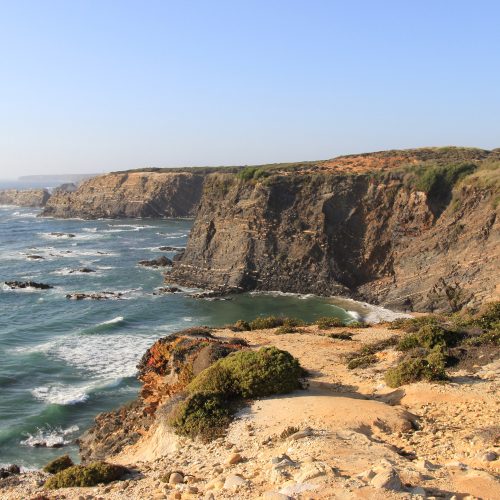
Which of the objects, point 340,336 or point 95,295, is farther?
point 95,295

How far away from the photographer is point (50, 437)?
23078 millimetres

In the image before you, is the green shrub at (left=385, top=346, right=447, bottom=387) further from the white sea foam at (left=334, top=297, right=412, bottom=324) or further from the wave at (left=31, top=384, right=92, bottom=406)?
the white sea foam at (left=334, top=297, right=412, bottom=324)

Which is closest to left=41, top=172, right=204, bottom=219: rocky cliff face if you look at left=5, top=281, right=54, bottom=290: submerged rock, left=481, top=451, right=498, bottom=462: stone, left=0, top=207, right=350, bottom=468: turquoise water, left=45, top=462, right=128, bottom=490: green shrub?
left=0, top=207, right=350, bottom=468: turquoise water

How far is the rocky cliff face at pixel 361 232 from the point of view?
4319 centimetres

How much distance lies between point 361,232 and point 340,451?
40.7 m

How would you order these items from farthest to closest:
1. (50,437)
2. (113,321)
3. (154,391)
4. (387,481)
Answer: (113,321) < (50,437) < (154,391) < (387,481)

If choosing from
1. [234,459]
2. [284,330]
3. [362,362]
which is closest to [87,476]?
[234,459]

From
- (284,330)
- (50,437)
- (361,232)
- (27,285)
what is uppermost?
(361,232)

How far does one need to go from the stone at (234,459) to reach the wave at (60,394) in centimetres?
1594

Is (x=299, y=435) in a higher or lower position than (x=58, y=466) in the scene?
higher

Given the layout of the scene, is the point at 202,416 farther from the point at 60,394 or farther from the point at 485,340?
the point at 60,394

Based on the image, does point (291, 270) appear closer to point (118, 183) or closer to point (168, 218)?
point (168, 218)

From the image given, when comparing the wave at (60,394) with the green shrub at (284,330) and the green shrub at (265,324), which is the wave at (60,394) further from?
the green shrub at (284,330)

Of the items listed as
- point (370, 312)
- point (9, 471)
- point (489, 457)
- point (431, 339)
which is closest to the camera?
point (489, 457)
